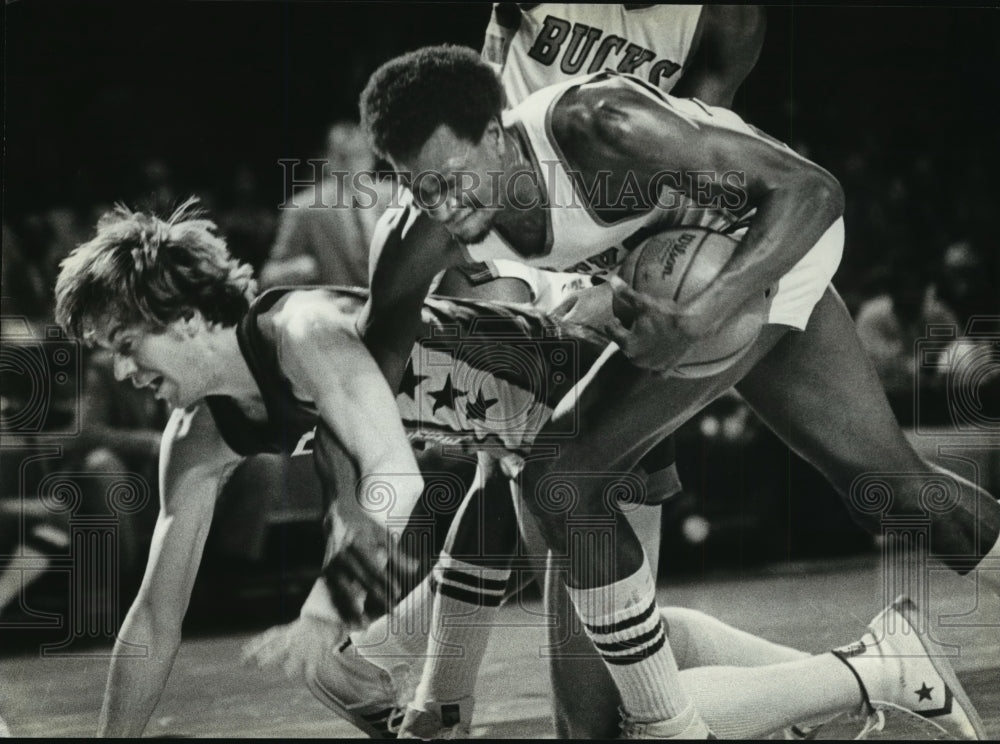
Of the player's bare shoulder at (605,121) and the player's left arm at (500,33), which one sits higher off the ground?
the player's left arm at (500,33)

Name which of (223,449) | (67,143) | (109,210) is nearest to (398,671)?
(223,449)

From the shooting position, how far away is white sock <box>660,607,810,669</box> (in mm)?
3072

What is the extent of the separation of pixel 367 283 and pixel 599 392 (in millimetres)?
693

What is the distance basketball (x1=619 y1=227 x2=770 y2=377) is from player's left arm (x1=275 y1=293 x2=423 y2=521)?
729 millimetres

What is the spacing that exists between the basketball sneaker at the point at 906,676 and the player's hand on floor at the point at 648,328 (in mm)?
966

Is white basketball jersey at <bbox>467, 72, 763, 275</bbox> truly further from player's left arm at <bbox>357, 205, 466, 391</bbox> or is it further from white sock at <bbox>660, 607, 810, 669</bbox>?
white sock at <bbox>660, 607, 810, 669</bbox>

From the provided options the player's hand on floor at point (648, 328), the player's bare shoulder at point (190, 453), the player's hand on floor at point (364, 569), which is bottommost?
the player's hand on floor at point (364, 569)

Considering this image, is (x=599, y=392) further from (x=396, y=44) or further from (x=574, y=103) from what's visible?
(x=396, y=44)

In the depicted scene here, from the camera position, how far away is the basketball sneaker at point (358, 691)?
3.03 meters

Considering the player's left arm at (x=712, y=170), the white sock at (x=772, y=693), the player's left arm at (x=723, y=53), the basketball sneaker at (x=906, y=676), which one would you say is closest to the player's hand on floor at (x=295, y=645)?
the white sock at (x=772, y=693)

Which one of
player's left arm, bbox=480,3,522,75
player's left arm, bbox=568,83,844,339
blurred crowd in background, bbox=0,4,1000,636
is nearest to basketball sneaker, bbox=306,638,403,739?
blurred crowd in background, bbox=0,4,1000,636

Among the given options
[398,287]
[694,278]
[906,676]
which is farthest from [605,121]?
[906,676]

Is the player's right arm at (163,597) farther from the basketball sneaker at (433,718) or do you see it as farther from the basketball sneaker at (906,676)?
the basketball sneaker at (906,676)

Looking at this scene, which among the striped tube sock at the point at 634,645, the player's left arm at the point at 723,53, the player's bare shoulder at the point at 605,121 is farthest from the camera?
the player's left arm at the point at 723,53
